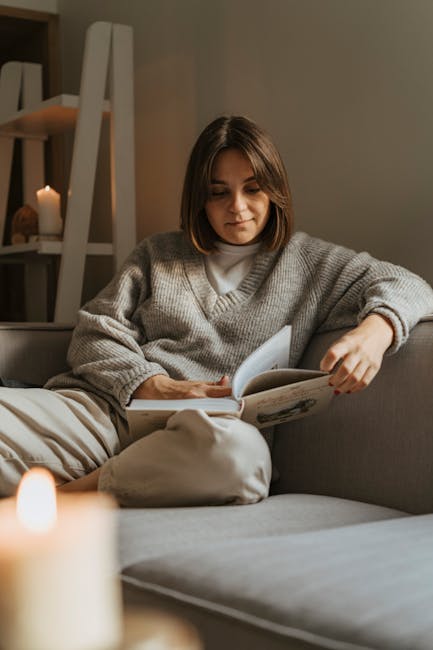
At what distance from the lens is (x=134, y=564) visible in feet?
3.48

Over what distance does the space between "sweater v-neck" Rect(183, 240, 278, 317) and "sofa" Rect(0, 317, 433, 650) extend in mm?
177

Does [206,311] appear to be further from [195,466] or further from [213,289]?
[195,466]

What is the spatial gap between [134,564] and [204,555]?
0.29 ft

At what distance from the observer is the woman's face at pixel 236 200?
6.05ft

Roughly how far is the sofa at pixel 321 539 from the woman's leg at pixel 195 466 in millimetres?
40

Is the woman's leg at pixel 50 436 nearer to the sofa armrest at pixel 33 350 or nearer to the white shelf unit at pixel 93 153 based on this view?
the sofa armrest at pixel 33 350

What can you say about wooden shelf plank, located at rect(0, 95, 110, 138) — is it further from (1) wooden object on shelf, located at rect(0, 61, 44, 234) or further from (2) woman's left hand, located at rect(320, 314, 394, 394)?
(2) woman's left hand, located at rect(320, 314, 394, 394)

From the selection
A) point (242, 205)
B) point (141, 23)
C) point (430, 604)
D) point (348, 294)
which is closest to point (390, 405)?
point (348, 294)

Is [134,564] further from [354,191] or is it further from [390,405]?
[354,191]

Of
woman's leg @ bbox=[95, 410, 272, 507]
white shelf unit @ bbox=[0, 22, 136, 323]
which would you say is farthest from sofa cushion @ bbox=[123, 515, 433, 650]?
white shelf unit @ bbox=[0, 22, 136, 323]

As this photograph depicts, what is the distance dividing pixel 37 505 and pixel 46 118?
8.14 feet

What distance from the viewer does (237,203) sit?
183 cm

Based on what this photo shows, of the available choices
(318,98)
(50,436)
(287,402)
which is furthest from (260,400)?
(318,98)

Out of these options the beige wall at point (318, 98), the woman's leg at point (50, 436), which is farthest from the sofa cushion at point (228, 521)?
the beige wall at point (318, 98)
